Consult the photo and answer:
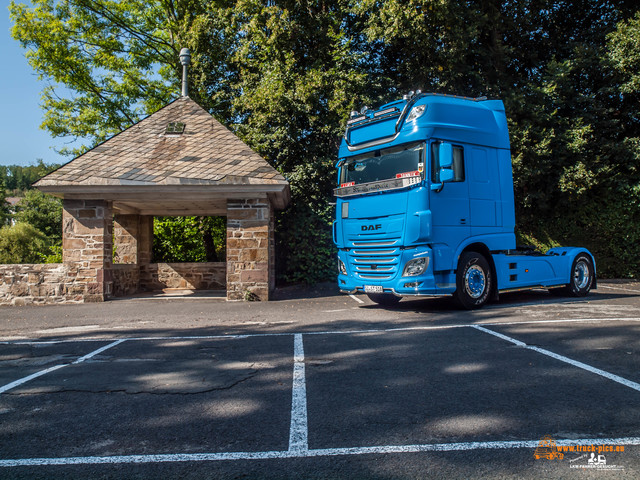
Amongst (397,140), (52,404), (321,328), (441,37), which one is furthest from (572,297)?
(52,404)

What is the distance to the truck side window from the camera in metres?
8.79

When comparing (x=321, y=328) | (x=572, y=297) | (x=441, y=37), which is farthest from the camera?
(x=441, y=37)

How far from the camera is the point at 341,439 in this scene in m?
3.09

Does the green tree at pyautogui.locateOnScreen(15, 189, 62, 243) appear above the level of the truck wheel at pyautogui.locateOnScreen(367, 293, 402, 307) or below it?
above

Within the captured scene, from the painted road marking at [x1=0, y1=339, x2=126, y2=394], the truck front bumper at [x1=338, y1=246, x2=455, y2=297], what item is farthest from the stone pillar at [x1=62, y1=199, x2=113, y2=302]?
the truck front bumper at [x1=338, y1=246, x2=455, y2=297]

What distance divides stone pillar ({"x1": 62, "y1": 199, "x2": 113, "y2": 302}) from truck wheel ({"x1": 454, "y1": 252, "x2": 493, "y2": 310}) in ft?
A: 28.4

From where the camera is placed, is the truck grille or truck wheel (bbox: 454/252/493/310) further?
truck wheel (bbox: 454/252/493/310)

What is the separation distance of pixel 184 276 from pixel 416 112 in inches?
427

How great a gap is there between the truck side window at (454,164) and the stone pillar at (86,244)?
27.4 feet

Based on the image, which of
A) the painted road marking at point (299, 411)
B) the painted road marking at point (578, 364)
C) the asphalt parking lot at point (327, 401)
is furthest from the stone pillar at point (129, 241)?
the painted road marking at point (578, 364)

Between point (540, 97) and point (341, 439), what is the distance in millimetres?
16019

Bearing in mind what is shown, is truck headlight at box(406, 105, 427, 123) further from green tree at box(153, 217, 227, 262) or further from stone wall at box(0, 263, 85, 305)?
green tree at box(153, 217, 227, 262)

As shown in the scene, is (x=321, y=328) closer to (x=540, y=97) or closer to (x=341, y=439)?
(x=341, y=439)

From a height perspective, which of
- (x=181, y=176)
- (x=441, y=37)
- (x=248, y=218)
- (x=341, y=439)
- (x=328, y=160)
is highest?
(x=441, y=37)
